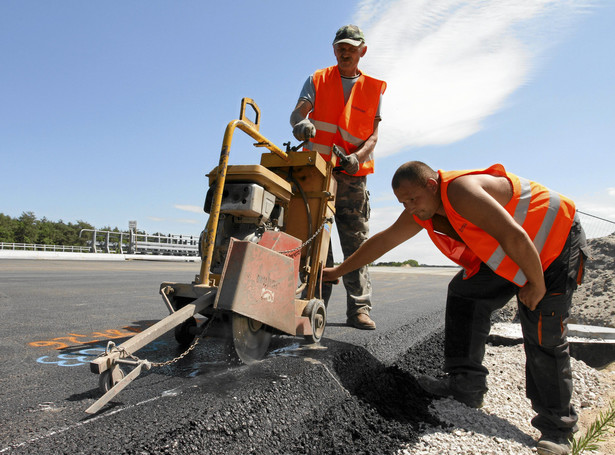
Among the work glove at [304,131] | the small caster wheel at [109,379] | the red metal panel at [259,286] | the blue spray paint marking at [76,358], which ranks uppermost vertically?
the work glove at [304,131]

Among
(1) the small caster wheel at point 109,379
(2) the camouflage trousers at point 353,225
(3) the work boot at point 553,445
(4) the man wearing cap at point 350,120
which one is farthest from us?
(2) the camouflage trousers at point 353,225

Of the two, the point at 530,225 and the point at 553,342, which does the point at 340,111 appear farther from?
the point at 553,342

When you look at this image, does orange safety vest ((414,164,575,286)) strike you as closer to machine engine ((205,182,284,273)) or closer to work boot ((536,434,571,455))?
work boot ((536,434,571,455))

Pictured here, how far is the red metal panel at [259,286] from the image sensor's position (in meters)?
2.20

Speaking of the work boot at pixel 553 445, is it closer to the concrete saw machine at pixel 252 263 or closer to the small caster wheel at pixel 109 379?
the concrete saw machine at pixel 252 263

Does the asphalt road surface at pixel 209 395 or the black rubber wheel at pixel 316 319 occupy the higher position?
the black rubber wheel at pixel 316 319

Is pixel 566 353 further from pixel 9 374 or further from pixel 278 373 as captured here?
pixel 9 374

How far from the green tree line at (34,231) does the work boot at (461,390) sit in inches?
1606

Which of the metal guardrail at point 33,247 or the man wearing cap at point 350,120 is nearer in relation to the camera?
the man wearing cap at point 350,120

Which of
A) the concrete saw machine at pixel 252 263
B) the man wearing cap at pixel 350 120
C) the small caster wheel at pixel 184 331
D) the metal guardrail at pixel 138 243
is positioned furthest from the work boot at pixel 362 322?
the metal guardrail at pixel 138 243

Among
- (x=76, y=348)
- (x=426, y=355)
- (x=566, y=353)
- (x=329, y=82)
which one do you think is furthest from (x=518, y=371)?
(x=76, y=348)

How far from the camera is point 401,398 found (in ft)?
8.50

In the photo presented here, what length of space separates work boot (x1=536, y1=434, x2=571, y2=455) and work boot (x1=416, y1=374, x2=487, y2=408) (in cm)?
A: 44

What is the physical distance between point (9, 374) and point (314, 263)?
2002mm
